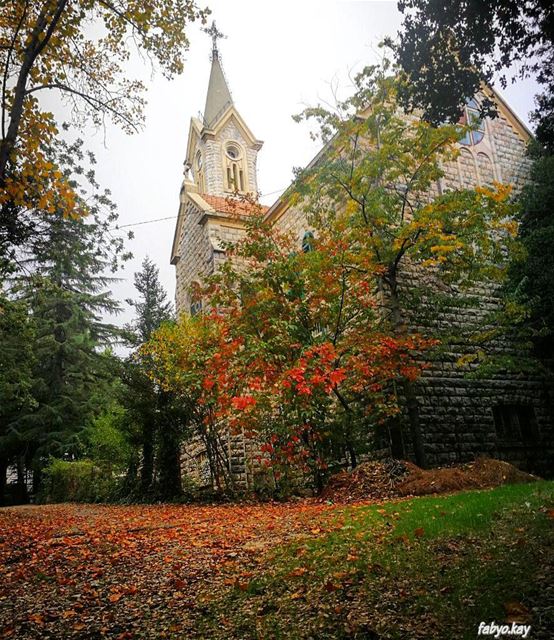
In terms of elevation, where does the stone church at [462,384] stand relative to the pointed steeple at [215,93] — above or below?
below

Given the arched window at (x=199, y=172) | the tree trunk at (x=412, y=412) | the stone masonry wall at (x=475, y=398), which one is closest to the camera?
the tree trunk at (x=412, y=412)

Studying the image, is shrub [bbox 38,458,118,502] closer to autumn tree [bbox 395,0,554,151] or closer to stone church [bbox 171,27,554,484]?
stone church [bbox 171,27,554,484]

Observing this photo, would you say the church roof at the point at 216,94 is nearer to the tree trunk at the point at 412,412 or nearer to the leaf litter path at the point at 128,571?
the tree trunk at the point at 412,412

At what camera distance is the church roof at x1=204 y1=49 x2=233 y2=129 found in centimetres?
3297

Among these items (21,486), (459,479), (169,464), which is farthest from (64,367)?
(459,479)

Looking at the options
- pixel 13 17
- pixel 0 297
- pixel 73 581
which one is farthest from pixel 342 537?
pixel 0 297

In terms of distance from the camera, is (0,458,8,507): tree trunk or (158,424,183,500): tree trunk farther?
(0,458,8,507): tree trunk

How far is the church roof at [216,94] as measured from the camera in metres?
33.0

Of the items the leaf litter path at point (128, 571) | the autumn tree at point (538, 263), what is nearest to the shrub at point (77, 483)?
the leaf litter path at point (128, 571)

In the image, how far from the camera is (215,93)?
34.5 meters

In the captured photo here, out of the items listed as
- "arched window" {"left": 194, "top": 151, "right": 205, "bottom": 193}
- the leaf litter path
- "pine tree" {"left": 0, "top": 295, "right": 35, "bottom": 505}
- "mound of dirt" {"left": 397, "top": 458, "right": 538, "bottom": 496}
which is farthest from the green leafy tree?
"arched window" {"left": 194, "top": 151, "right": 205, "bottom": 193}

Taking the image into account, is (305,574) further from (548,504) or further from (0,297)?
(0,297)

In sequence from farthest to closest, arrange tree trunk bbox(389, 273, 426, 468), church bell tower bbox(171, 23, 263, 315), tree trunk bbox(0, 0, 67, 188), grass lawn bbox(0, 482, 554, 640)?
church bell tower bbox(171, 23, 263, 315)
tree trunk bbox(389, 273, 426, 468)
tree trunk bbox(0, 0, 67, 188)
grass lawn bbox(0, 482, 554, 640)

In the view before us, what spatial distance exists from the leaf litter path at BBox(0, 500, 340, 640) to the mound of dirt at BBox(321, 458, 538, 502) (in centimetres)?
168
